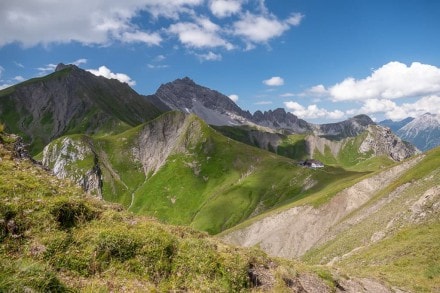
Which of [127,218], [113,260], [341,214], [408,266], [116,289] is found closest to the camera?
[116,289]

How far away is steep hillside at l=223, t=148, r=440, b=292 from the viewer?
36.5 m

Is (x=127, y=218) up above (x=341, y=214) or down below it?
above

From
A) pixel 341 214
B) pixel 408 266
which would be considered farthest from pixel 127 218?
pixel 341 214

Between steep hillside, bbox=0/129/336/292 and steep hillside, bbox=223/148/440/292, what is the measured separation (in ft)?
54.6

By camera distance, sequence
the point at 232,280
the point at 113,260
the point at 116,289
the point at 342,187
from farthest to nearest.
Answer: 1. the point at 342,187
2. the point at 232,280
3. the point at 113,260
4. the point at 116,289

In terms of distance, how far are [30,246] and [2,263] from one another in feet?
12.7

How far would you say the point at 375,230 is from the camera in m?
57.7

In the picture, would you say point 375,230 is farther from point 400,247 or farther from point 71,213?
point 71,213

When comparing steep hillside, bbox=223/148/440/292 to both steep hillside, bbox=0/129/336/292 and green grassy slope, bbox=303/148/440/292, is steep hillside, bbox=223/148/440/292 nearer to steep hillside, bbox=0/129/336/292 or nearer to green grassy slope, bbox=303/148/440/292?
green grassy slope, bbox=303/148/440/292

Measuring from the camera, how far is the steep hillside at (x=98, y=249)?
12562 millimetres

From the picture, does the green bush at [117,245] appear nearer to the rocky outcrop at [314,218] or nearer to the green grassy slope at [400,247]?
the green grassy slope at [400,247]

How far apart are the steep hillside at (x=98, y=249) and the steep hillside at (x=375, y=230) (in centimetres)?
1665

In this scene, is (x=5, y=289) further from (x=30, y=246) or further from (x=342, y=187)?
(x=342, y=187)

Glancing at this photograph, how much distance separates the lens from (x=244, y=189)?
7308 inches
